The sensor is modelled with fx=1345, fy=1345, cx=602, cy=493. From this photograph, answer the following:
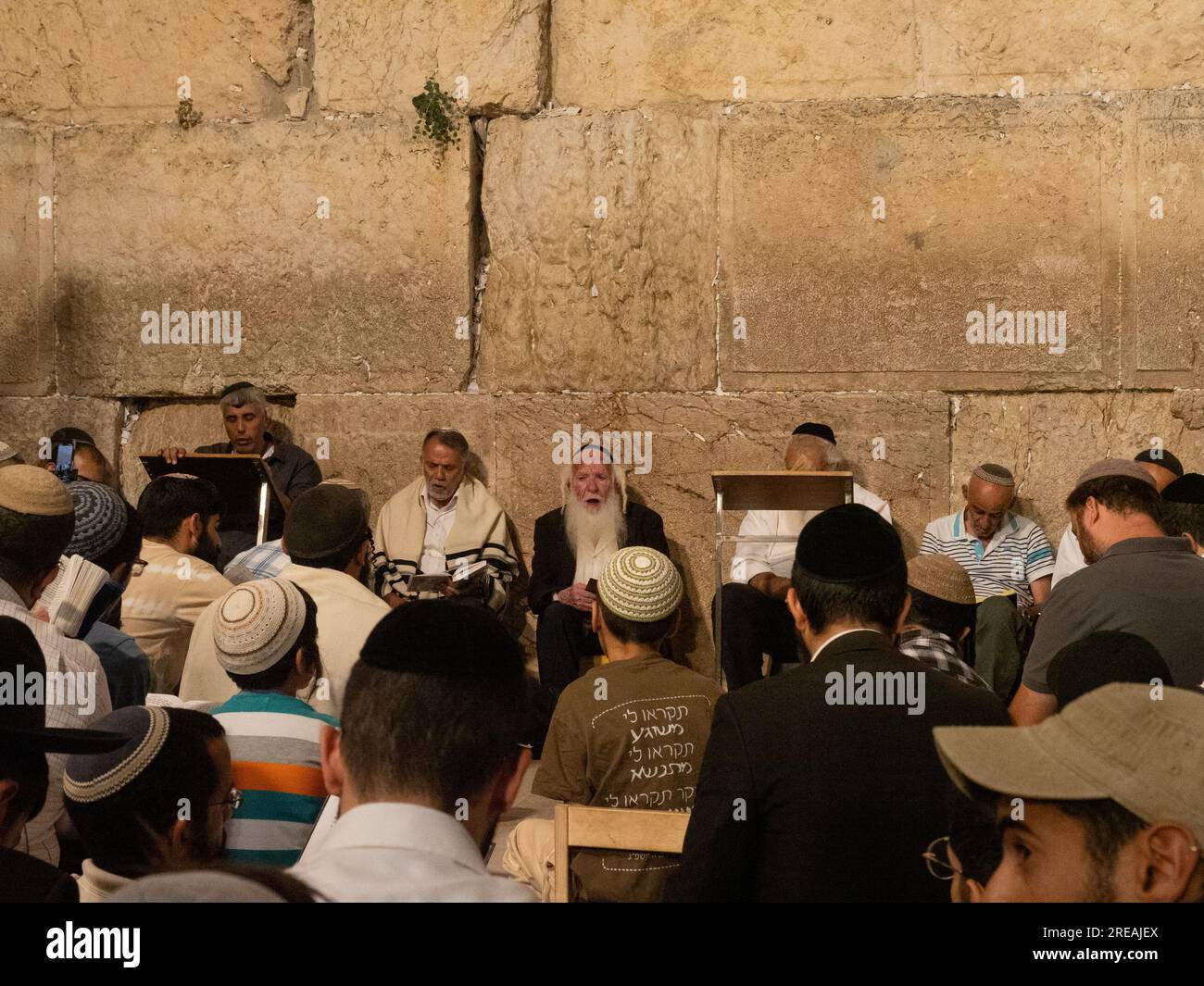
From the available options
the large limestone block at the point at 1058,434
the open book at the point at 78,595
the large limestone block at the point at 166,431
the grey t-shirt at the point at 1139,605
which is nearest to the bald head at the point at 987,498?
the large limestone block at the point at 1058,434

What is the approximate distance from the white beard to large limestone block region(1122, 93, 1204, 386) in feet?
9.85

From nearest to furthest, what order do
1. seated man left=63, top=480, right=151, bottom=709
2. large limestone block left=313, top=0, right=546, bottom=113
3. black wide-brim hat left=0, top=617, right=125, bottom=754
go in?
black wide-brim hat left=0, top=617, right=125, bottom=754
seated man left=63, top=480, right=151, bottom=709
large limestone block left=313, top=0, right=546, bottom=113

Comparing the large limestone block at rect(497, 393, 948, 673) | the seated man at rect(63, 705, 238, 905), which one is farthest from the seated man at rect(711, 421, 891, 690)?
the seated man at rect(63, 705, 238, 905)

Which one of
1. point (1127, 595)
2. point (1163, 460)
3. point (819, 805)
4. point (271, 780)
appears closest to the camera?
point (819, 805)

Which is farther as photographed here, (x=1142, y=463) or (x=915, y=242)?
(x=915, y=242)

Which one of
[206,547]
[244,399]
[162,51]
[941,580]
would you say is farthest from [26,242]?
[941,580]

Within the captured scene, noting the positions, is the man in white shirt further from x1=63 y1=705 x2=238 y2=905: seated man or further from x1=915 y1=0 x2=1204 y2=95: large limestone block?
x1=915 y1=0 x2=1204 y2=95: large limestone block

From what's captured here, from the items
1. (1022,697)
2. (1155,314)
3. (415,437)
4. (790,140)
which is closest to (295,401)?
(415,437)

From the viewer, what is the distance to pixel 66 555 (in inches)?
157

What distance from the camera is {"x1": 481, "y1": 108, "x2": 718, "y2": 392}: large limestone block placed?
795 cm

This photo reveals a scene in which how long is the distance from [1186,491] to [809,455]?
2820 mm

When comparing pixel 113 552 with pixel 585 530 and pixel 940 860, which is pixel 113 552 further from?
pixel 585 530

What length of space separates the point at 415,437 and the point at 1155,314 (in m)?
4.33

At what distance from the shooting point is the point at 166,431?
27.8 feet
